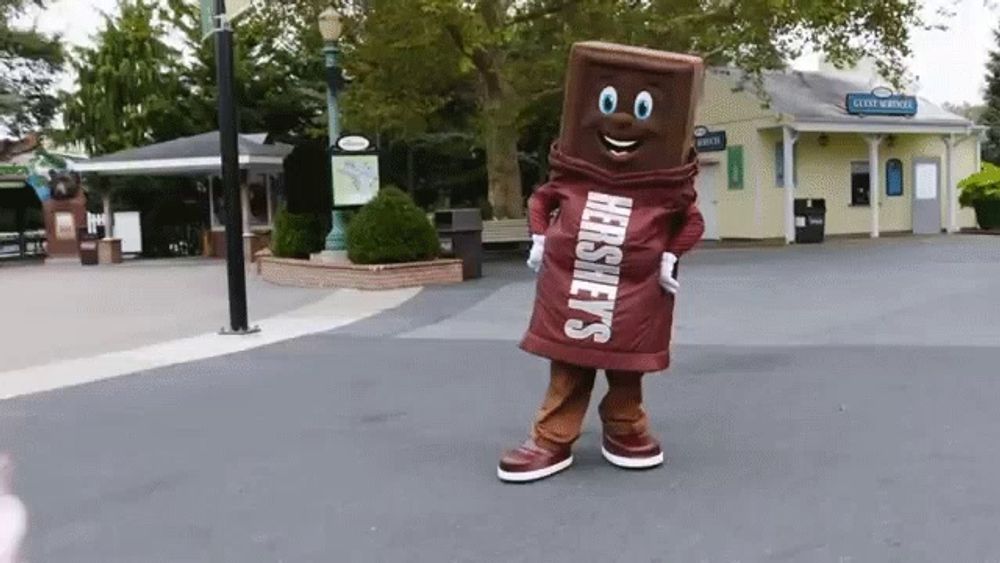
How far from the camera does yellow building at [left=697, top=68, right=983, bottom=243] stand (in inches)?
982

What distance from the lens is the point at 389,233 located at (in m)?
15.9

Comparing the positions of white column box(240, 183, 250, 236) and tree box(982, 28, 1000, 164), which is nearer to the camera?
white column box(240, 183, 250, 236)

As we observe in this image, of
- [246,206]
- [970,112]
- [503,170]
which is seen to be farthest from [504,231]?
[970,112]

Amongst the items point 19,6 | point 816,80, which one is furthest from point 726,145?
point 19,6

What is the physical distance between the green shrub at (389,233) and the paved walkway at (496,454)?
18.2 ft

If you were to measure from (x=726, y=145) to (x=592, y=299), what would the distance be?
2212cm

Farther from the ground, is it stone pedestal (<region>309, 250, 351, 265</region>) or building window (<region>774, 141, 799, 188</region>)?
building window (<region>774, 141, 799, 188</region>)

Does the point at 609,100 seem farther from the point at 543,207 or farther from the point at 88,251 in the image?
the point at 88,251

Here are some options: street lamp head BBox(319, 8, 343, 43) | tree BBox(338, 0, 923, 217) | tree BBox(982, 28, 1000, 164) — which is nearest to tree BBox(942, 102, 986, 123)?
tree BBox(982, 28, 1000, 164)

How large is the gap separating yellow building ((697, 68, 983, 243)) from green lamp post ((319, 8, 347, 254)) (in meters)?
10.9

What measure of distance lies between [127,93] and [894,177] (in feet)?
71.6

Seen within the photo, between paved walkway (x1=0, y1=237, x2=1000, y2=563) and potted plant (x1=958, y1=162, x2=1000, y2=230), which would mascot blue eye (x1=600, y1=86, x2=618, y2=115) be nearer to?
paved walkway (x1=0, y1=237, x2=1000, y2=563)

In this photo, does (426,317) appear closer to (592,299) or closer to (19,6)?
(592,299)

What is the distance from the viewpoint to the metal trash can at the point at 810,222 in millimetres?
23828
